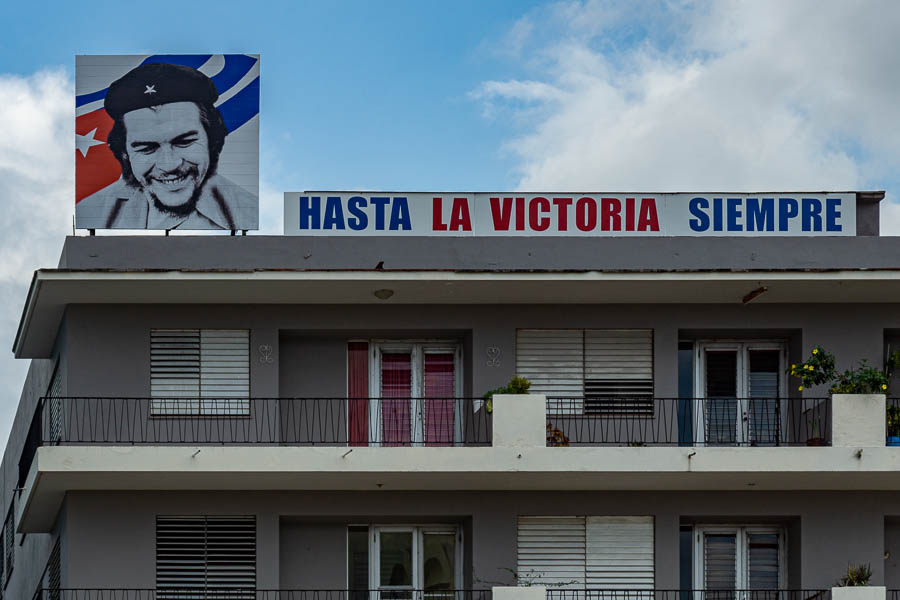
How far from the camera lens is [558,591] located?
107 feet

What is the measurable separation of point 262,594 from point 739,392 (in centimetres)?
900

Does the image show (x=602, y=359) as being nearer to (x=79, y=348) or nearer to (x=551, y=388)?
(x=551, y=388)

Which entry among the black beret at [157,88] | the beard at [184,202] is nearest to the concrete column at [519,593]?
the beard at [184,202]

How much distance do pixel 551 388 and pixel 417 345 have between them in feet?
8.19

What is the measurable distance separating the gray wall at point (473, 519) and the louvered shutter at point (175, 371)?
154 cm

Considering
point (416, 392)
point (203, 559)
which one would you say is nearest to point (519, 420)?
point (416, 392)

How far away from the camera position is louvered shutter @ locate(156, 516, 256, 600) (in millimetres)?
32250

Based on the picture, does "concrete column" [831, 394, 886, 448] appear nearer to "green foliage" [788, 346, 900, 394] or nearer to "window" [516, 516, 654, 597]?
"green foliage" [788, 346, 900, 394]

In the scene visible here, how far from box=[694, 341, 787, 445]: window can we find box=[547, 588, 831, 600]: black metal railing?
2.59 meters

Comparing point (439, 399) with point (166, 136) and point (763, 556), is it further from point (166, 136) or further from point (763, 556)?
point (166, 136)

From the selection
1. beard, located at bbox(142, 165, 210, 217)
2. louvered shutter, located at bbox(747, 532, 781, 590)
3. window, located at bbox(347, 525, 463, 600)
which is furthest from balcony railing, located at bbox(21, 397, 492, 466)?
louvered shutter, located at bbox(747, 532, 781, 590)

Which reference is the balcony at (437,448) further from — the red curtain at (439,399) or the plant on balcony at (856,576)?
the plant on balcony at (856,576)

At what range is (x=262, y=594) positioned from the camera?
3216 cm

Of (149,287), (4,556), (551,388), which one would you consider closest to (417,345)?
(551,388)
